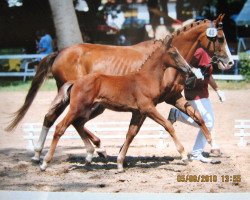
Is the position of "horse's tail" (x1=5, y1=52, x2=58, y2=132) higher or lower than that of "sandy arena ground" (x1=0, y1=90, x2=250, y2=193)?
higher

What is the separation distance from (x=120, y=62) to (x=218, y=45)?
1.53 meters

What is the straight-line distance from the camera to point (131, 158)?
336 inches

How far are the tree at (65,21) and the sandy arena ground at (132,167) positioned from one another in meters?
4.70

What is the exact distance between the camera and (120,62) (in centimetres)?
866

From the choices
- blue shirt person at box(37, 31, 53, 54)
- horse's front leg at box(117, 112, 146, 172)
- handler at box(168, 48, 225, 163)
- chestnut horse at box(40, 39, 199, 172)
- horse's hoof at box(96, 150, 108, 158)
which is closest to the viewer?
chestnut horse at box(40, 39, 199, 172)

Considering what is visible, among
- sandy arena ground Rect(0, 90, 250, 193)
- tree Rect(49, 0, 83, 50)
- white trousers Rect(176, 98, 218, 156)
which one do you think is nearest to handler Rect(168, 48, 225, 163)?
white trousers Rect(176, 98, 218, 156)

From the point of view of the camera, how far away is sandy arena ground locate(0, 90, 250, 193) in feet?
21.6

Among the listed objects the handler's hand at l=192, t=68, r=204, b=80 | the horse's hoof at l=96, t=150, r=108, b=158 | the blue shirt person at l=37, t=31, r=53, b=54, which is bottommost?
the blue shirt person at l=37, t=31, r=53, b=54

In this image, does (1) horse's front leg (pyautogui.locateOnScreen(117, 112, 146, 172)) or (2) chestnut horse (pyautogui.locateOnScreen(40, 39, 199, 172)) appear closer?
(2) chestnut horse (pyautogui.locateOnScreen(40, 39, 199, 172))

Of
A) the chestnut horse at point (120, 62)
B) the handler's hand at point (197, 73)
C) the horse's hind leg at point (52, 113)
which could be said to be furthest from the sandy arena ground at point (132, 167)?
the handler's hand at point (197, 73)

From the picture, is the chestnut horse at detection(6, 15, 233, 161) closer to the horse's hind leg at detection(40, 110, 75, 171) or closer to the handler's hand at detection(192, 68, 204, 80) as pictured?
the handler's hand at detection(192, 68, 204, 80)

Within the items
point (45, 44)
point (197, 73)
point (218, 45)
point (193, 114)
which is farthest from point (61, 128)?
point (45, 44)

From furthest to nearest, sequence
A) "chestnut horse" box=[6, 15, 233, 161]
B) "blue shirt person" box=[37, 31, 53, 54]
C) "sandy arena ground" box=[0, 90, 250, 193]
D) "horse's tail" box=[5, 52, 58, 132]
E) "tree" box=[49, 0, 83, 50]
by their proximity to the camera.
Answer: "blue shirt person" box=[37, 31, 53, 54]
"tree" box=[49, 0, 83, 50]
"horse's tail" box=[5, 52, 58, 132]
"chestnut horse" box=[6, 15, 233, 161]
"sandy arena ground" box=[0, 90, 250, 193]

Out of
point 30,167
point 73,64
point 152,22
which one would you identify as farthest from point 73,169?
point 152,22
